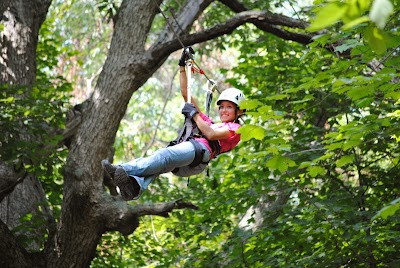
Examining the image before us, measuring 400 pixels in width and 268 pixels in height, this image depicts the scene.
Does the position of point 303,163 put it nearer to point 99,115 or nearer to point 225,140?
point 225,140

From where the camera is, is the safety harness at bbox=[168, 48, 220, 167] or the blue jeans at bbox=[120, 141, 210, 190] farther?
the safety harness at bbox=[168, 48, 220, 167]

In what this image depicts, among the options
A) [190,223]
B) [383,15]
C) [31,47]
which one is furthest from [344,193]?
[383,15]

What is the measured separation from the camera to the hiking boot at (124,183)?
13.3 feet

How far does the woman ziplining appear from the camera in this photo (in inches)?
165

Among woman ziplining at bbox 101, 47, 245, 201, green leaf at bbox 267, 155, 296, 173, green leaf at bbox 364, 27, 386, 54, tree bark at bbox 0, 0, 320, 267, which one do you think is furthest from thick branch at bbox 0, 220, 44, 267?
green leaf at bbox 364, 27, 386, 54

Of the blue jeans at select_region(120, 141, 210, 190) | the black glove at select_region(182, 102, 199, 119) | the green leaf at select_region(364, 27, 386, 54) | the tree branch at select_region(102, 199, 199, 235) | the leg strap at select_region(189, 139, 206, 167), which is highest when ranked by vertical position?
the tree branch at select_region(102, 199, 199, 235)

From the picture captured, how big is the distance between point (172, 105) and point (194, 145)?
15.2 metres

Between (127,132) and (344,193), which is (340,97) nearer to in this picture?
(344,193)

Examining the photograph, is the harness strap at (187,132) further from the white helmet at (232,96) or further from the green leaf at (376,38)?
the green leaf at (376,38)

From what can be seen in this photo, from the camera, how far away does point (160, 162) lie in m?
4.30

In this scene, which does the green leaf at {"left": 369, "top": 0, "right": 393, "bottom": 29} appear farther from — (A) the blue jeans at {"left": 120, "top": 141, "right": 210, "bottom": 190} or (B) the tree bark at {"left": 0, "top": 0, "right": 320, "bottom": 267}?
(B) the tree bark at {"left": 0, "top": 0, "right": 320, "bottom": 267}

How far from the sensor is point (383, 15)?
1445mm

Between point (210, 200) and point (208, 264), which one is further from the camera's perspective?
point (210, 200)

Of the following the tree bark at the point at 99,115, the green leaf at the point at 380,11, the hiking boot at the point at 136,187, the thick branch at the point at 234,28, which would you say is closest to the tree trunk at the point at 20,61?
the tree bark at the point at 99,115
